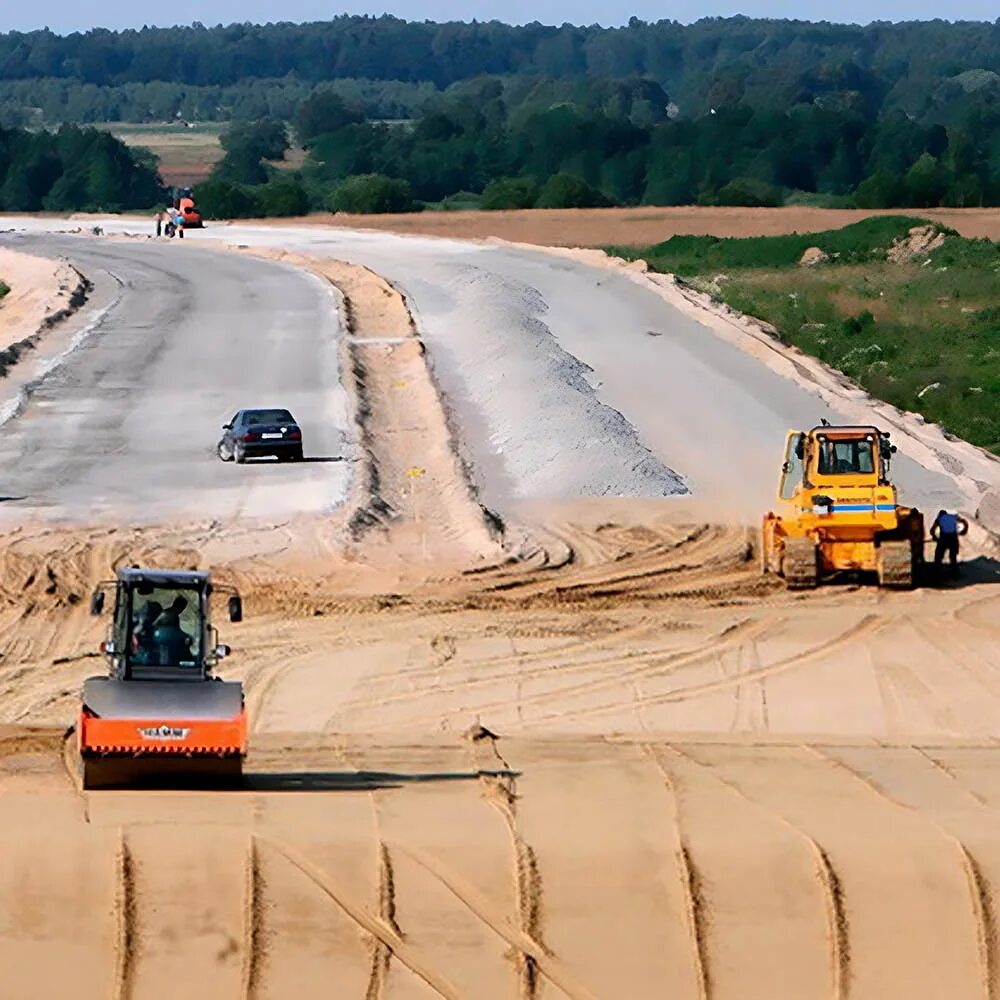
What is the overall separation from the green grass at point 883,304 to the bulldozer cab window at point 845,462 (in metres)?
13.7

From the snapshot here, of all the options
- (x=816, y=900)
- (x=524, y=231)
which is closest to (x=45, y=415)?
(x=816, y=900)

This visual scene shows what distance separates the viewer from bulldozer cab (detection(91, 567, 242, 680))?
19375mm

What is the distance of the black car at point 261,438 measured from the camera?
138 ft

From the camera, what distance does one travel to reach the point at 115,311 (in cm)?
7194

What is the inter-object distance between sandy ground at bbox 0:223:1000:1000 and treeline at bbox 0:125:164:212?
124m

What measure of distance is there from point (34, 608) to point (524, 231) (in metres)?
85.6

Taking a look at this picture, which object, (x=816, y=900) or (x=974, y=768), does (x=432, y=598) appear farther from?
(x=816, y=900)

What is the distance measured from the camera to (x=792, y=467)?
3294cm

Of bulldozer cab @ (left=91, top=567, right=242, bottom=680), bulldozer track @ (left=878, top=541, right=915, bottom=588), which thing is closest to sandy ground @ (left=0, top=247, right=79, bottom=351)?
bulldozer track @ (left=878, top=541, right=915, bottom=588)

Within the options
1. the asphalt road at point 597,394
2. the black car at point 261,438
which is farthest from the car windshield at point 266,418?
the asphalt road at point 597,394

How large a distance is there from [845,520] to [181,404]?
2220cm

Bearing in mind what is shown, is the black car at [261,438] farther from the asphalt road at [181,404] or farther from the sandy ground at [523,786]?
the sandy ground at [523,786]

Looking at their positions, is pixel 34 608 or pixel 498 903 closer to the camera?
pixel 498 903

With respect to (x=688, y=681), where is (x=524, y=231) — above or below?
below
